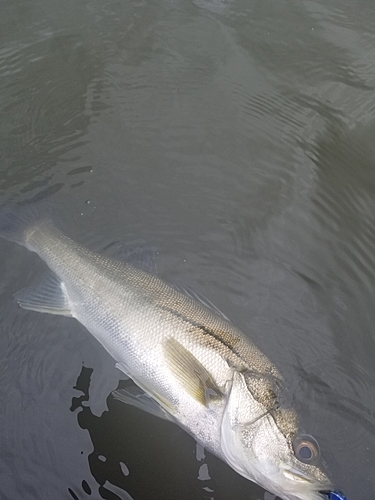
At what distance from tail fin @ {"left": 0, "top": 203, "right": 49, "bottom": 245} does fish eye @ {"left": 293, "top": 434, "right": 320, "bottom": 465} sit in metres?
2.47

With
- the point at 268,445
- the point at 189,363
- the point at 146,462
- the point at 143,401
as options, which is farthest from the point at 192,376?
the point at 146,462

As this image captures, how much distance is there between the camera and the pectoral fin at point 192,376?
3.02 m

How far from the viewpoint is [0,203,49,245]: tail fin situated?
3.90 m

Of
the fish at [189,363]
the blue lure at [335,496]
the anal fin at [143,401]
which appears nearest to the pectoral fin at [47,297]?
the fish at [189,363]

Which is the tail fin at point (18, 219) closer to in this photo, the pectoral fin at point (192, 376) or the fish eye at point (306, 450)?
the pectoral fin at point (192, 376)

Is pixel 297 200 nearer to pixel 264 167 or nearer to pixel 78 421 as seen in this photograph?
pixel 264 167

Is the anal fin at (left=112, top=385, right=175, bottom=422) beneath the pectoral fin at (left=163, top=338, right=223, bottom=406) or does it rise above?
beneath

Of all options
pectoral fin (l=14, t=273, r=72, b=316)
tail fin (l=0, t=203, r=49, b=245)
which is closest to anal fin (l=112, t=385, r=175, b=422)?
pectoral fin (l=14, t=273, r=72, b=316)

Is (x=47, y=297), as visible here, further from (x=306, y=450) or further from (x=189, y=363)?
(x=306, y=450)

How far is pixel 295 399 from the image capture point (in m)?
3.61

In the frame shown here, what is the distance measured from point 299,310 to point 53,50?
4.02m

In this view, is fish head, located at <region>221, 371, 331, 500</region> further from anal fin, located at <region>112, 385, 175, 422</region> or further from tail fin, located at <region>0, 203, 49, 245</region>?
tail fin, located at <region>0, 203, 49, 245</region>

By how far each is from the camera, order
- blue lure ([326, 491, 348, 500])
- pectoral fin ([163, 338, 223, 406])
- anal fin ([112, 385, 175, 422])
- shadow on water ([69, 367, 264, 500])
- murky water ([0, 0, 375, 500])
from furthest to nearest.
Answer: murky water ([0, 0, 375, 500]) < shadow on water ([69, 367, 264, 500]) < anal fin ([112, 385, 175, 422]) < pectoral fin ([163, 338, 223, 406]) < blue lure ([326, 491, 348, 500])

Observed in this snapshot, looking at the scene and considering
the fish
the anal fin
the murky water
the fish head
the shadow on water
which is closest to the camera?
the fish head
